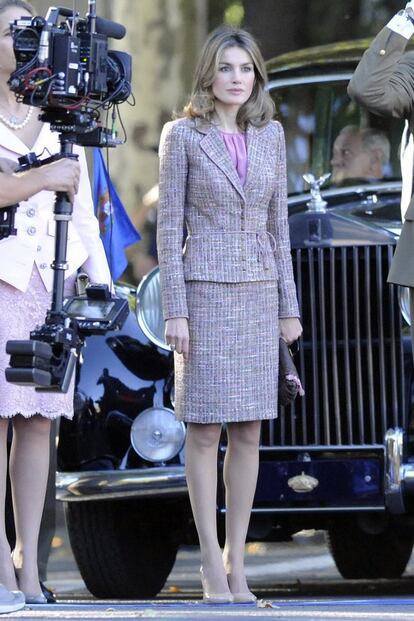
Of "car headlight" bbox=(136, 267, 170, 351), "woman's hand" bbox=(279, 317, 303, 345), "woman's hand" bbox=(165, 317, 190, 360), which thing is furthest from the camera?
"car headlight" bbox=(136, 267, 170, 351)

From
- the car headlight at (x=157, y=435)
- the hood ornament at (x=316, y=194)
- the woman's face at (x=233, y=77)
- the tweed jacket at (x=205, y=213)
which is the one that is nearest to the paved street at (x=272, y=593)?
the car headlight at (x=157, y=435)

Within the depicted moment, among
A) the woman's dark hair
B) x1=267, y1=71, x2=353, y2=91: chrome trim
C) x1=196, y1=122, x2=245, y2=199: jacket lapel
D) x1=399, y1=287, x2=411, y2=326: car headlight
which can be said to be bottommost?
x1=399, y1=287, x2=411, y2=326: car headlight

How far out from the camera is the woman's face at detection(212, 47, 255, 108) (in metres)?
5.57

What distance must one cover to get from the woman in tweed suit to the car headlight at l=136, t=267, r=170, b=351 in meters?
0.99

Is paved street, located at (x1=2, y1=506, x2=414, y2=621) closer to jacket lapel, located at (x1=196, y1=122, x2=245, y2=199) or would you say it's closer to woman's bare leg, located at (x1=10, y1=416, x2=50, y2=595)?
woman's bare leg, located at (x1=10, y1=416, x2=50, y2=595)

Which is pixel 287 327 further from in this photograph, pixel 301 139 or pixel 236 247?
pixel 301 139

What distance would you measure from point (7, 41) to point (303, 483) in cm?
196

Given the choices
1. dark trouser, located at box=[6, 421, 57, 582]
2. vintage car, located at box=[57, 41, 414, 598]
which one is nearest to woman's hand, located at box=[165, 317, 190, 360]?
vintage car, located at box=[57, 41, 414, 598]

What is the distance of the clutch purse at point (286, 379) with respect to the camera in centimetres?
560

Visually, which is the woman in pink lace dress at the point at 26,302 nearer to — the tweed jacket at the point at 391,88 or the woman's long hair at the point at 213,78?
the woman's long hair at the point at 213,78

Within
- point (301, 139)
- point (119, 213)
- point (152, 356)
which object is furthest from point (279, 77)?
point (152, 356)

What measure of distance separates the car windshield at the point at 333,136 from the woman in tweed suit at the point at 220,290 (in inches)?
68.6

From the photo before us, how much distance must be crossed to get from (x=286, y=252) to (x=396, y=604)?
123 cm

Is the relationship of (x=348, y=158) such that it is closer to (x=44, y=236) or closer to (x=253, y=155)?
(x=253, y=155)
